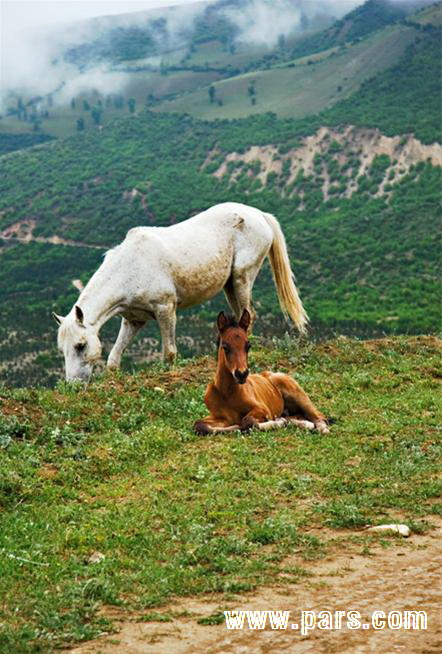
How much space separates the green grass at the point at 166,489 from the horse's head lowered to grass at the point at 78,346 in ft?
2.31

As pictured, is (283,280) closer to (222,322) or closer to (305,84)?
(222,322)

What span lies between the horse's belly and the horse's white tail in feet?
4.48

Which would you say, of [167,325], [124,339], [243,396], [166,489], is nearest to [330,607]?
[166,489]

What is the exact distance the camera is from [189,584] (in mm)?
6516

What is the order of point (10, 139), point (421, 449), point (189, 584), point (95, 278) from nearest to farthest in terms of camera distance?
point (189, 584), point (421, 449), point (95, 278), point (10, 139)

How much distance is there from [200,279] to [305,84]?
10722cm

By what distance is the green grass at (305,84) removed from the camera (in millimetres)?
107938

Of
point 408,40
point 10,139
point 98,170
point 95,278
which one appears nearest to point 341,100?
A: point 408,40

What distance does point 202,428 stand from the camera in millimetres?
11000

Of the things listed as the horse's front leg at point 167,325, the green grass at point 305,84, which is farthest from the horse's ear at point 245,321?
the green grass at point 305,84

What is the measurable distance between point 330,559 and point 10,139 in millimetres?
160640

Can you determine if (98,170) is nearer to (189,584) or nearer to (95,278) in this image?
(95,278)

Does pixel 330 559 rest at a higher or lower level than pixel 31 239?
higher

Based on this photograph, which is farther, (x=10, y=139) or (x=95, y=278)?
(x=10, y=139)
